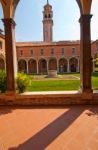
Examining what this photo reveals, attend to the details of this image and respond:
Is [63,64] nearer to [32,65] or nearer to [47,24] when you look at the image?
[32,65]

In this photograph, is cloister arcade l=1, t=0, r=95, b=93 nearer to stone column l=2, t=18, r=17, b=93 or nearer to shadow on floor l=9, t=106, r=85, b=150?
stone column l=2, t=18, r=17, b=93

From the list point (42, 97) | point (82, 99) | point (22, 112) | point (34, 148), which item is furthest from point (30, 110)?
point (34, 148)

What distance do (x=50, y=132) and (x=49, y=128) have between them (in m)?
0.27

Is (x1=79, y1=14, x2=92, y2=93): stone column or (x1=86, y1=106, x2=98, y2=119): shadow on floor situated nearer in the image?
(x1=86, y1=106, x2=98, y2=119): shadow on floor

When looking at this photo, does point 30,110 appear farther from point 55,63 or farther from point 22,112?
point 55,63

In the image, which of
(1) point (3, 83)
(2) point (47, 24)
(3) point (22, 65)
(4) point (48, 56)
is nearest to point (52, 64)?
(4) point (48, 56)

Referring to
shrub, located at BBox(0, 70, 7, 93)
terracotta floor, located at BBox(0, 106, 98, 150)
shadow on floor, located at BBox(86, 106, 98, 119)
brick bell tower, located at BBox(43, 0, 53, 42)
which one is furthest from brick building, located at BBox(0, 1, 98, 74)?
terracotta floor, located at BBox(0, 106, 98, 150)

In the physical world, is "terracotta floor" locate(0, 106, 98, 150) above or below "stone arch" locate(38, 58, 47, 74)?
below

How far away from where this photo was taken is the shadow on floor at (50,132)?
12.8 feet

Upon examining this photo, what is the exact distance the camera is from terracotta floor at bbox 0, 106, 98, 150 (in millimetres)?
3936

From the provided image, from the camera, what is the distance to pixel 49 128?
489cm

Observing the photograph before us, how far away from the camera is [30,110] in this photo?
661 cm

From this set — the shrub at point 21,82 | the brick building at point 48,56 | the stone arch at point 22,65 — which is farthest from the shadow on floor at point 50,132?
the stone arch at point 22,65

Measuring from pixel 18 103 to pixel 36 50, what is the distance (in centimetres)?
4461
